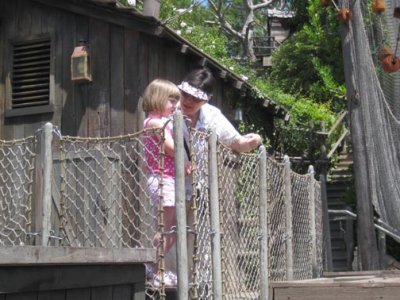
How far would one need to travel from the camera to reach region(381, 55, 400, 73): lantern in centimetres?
779

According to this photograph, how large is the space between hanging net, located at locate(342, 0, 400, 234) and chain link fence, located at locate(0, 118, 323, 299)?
2.01 meters

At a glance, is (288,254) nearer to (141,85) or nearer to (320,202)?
(320,202)

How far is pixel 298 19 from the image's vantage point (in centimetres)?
2527

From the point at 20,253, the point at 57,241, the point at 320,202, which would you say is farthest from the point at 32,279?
the point at 320,202

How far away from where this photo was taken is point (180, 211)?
4070 millimetres

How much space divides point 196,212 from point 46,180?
112 cm

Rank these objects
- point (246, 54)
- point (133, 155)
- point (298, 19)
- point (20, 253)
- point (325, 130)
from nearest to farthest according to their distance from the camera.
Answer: point (20, 253) < point (133, 155) < point (325, 130) < point (298, 19) < point (246, 54)

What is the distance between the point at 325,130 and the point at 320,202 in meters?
8.88

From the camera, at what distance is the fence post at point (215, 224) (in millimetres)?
4289

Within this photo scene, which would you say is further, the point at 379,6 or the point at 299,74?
the point at 299,74

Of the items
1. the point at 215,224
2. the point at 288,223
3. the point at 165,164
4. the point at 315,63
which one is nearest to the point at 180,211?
the point at 215,224

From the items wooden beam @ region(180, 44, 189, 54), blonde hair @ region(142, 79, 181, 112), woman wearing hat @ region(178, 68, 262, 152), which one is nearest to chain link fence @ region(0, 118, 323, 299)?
woman wearing hat @ region(178, 68, 262, 152)

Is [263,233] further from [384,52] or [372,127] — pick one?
[384,52]

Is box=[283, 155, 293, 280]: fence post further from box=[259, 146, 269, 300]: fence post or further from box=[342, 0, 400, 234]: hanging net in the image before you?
box=[342, 0, 400, 234]: hanging net
